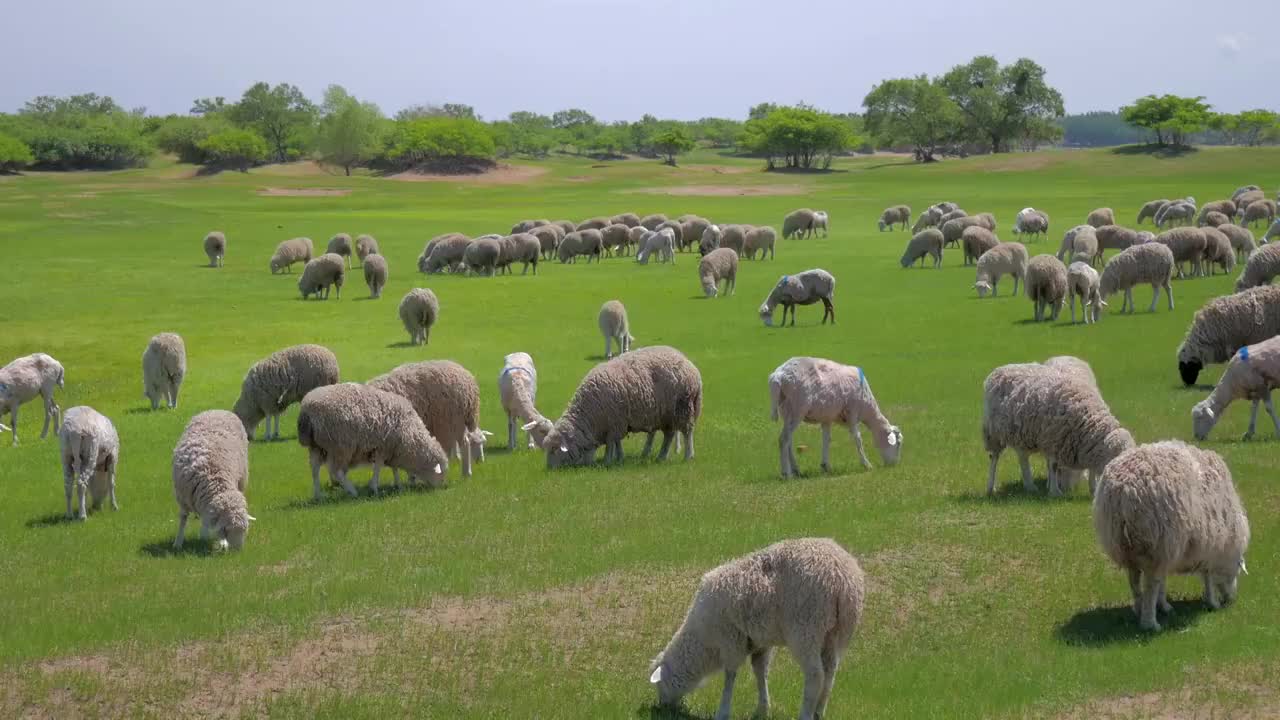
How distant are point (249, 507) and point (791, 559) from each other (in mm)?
9472

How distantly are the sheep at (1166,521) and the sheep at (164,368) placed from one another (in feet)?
58.0

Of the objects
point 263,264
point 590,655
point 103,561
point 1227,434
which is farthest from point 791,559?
point 263,264

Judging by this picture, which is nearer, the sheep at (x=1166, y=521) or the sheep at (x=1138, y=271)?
the sheep at (x=1166, y=521)

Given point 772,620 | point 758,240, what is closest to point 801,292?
point 758,240

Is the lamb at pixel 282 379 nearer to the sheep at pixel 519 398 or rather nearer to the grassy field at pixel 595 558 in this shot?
the grassy field at pixel 595 558

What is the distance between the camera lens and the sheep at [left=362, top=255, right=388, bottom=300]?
38875mm

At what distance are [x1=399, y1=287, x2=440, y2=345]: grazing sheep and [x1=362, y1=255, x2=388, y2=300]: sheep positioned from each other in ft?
32.4

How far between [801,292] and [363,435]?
18029mm

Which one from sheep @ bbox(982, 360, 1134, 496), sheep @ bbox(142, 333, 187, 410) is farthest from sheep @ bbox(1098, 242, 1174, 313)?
sheep @ bbox(142, 333, 187, 410)

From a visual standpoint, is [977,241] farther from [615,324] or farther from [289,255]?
[289,255]

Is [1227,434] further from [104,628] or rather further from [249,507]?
[104,628]

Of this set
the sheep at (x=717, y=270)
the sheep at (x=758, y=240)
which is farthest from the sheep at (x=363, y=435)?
the sheep at (x=758, y=240)

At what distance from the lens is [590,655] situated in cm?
963

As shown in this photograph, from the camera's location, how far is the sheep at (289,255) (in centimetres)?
4656
